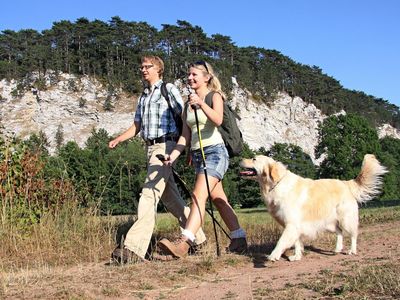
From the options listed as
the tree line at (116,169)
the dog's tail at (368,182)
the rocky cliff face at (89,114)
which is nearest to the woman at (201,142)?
the tree line at (116,169)

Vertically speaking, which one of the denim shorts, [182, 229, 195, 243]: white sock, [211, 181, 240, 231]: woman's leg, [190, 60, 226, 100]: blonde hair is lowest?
[182, 229, 195, 243]: white sock

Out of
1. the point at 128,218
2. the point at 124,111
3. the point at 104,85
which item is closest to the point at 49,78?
the point at 104,85

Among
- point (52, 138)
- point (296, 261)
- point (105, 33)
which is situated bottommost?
point (296, 261)

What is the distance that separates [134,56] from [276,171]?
10191 centimetres

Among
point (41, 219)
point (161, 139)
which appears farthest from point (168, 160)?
point (41, 219)

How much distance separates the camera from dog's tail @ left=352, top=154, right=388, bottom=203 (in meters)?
6.14

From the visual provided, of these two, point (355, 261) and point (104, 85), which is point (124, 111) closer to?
point (104, 85)

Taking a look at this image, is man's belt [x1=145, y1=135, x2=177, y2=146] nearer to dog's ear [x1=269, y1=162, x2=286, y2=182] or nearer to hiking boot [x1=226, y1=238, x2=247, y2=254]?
dog's ear [x1=269, y1=162, x2=286, y2=182]

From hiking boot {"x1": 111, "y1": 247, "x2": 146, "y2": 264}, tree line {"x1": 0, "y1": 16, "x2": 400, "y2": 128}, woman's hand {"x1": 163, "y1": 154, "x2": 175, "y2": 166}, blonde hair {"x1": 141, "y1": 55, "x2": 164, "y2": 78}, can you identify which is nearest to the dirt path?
hiking boot {"x1": 111, "y1": 247, "x2": 146, "y2": 264}

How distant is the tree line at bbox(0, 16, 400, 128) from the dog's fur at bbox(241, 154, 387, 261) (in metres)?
89.9

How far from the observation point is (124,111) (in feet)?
309

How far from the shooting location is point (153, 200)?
579 cm

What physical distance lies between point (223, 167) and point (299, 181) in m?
0.95

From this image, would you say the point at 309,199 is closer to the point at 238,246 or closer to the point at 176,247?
the point at 238,246
